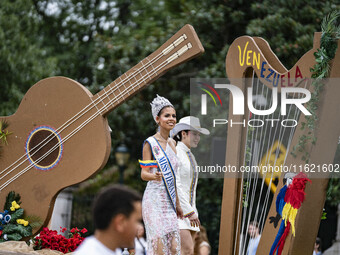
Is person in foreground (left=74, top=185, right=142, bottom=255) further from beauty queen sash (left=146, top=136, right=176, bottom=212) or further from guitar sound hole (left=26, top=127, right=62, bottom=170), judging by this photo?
guitar sound hole (left=26, top=127, right=62, bottom=170)

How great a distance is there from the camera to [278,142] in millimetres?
6625

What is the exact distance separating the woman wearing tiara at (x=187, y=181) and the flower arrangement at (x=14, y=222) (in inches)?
68.0

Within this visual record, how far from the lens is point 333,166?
630cm

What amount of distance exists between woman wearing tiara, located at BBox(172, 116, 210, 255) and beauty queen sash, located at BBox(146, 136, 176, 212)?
0.32 meters

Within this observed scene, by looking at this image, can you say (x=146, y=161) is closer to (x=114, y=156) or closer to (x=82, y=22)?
(x=114, y=156)

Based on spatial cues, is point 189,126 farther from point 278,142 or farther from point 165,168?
point 278,142

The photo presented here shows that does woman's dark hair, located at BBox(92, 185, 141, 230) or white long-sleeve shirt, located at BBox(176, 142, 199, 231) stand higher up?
woman's dark hair, located at BBox(92, 185, 141, 230)

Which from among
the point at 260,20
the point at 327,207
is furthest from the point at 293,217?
the point at 327,207

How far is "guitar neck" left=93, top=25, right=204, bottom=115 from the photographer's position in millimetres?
7434

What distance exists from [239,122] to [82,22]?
42.6 ft

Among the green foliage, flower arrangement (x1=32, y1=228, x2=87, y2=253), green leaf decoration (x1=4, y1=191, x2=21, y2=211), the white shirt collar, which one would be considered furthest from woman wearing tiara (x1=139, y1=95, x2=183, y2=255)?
the green foliage

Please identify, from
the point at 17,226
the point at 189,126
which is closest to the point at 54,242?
the point at 17,226

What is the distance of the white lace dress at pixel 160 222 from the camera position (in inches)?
265

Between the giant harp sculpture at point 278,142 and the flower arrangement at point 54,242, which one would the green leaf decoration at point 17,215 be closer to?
the flower arrangement at point 54,242
